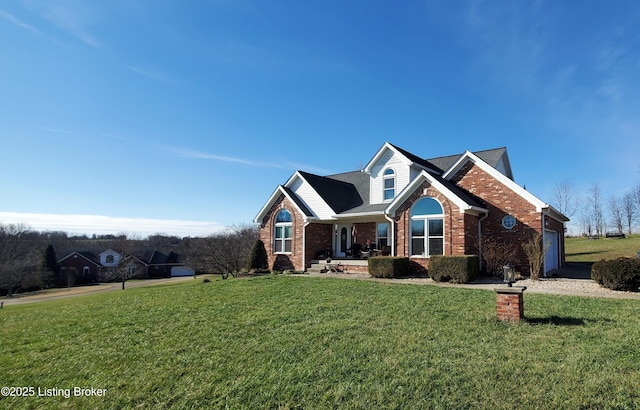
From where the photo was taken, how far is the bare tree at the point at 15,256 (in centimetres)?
4291

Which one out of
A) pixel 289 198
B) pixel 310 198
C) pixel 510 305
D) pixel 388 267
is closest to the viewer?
pixel 510 305

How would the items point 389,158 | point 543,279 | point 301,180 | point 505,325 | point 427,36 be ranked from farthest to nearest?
point 301,180 < point 389,158 < point 543,279 < point 427,36 < point 505,325

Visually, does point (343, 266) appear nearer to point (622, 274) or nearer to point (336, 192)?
point (336, 192)

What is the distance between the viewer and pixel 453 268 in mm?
13977

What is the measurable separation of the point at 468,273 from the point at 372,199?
8.62 metres

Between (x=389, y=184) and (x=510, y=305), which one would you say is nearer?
(x=510, y=305)

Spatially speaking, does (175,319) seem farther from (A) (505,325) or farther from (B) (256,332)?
(A) (505,325)

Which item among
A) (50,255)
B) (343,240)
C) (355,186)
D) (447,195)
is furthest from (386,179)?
(50,255)

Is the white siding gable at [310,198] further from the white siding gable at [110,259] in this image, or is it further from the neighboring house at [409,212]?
the white siding gable at [110,259]

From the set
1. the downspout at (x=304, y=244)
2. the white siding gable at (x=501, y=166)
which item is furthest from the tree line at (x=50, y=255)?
the white siding gable at (x=501, y=166)

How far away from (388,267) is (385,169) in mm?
7383

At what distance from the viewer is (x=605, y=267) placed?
11.7 metres

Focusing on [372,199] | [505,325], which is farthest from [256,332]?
[372,199]

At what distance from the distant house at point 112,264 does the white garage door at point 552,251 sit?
191 ft
